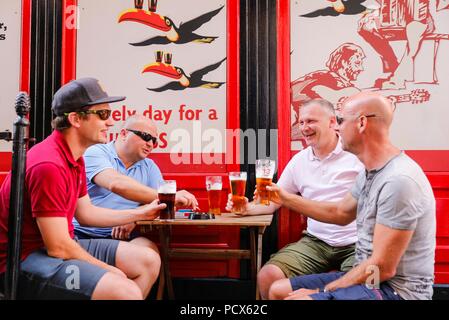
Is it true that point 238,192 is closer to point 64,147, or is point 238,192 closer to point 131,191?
point 131,191

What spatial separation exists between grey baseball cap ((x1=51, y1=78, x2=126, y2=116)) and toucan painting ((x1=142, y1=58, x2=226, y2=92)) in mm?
1264

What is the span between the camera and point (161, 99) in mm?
3463

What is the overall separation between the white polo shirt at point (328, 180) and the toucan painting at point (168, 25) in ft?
4.01

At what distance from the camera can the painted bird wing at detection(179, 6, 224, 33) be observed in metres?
3.42

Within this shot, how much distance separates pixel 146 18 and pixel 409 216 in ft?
8.37

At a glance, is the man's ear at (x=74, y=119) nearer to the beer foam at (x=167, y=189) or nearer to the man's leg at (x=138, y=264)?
the beer foam at (x=167, y=189)

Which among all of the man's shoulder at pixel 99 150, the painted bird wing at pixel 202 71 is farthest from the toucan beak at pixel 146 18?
the man's shoulder at pixel 99 150

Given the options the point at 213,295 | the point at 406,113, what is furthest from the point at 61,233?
the point at 406,113

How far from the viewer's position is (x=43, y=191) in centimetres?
181

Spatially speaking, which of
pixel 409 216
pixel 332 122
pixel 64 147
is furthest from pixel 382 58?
pixel 64 147

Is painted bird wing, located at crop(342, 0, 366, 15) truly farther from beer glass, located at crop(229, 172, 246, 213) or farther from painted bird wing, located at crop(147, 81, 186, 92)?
beer glass, located at crop(229, 172, 246, 213)

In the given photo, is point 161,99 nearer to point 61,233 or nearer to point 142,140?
point 142,140

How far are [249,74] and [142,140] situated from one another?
38.4 inches

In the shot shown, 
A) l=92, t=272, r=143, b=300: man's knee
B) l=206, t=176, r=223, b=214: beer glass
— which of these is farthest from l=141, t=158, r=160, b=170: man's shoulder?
l=92, t=272, r=143, b=300: man's knee
